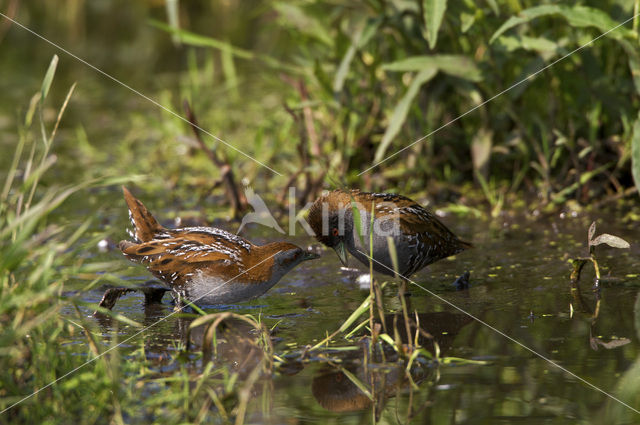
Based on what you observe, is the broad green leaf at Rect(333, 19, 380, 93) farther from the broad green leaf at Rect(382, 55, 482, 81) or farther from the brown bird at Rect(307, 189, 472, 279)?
the brown bird at Rect(307, 189, 472, 279)

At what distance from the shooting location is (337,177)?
741 cm

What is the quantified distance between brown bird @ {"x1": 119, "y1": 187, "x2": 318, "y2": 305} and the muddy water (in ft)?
0.59

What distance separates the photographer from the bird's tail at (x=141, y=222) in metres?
5.58

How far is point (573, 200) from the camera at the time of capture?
6.96m

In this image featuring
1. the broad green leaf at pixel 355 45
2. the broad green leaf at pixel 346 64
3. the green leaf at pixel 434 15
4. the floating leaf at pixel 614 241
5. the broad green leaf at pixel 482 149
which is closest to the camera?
the floating leaf at pixel 614 241

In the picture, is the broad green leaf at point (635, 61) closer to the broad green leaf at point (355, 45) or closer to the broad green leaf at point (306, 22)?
the broad green leaf at point (355, 45)

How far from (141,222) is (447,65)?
2.47 metres

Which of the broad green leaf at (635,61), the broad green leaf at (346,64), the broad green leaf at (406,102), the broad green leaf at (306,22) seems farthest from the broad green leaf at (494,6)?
the broad green leaf at (306,22)

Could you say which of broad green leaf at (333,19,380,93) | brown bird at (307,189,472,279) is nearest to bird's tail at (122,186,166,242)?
brown bird at (307,189,472,279)

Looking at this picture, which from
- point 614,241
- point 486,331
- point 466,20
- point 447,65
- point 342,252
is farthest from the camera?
point 447,65

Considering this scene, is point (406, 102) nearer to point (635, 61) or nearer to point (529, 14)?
point (529, 14)

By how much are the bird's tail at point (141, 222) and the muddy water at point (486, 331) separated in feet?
1.26

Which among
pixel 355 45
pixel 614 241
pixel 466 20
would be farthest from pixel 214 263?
pixel 466 20

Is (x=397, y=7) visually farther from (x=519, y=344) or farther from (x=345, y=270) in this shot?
(x=519, y=344)
